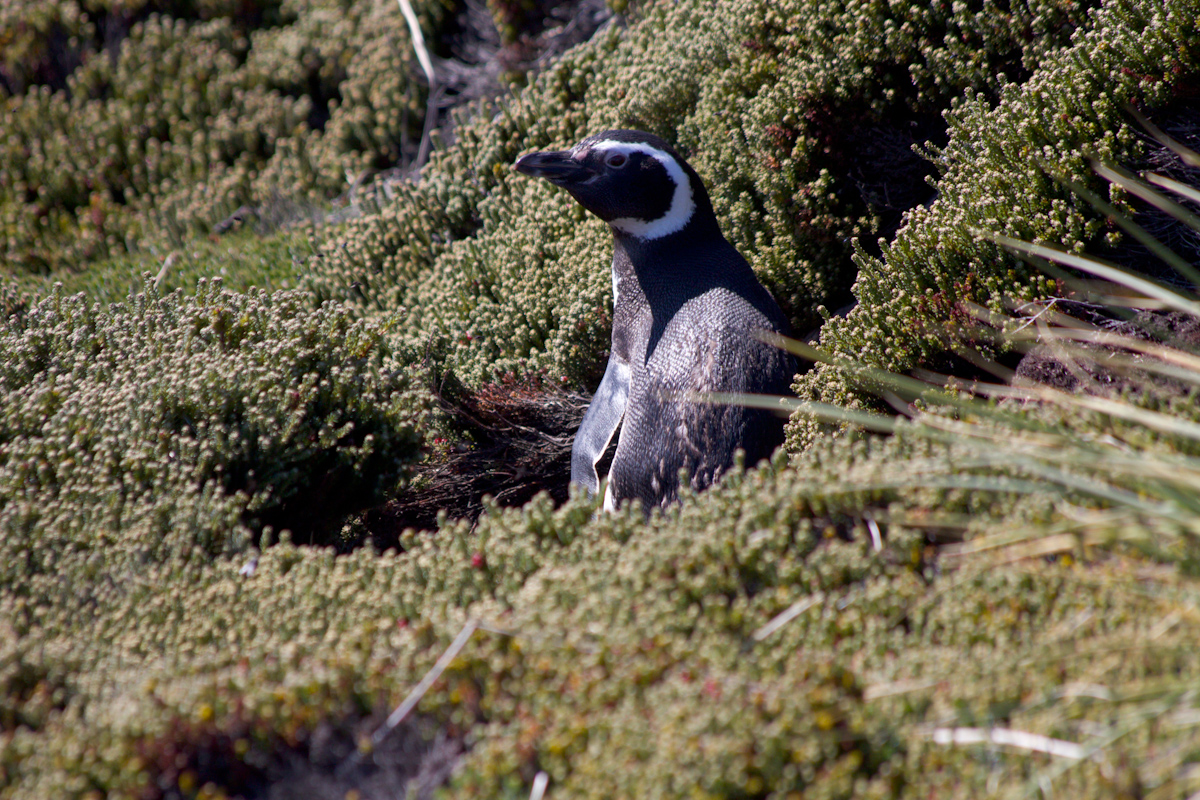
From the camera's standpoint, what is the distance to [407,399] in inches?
139

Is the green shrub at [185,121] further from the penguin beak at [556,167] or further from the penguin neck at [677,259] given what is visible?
the penguin neck at [677,259]

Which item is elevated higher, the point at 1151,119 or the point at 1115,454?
the point at 1151,119

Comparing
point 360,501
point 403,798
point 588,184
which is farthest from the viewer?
point 588,184

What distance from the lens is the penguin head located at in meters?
3.80

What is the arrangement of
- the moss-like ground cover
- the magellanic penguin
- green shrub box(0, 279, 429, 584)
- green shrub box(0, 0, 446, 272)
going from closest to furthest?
the moss-like ground cover → green shrub box(0, 279, 429, 584) → the magellanic penguin → green shrub box(0, 0, 446, 272)

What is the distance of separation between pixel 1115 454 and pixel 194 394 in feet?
9.10

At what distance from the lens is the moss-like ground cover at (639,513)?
5.74 feet

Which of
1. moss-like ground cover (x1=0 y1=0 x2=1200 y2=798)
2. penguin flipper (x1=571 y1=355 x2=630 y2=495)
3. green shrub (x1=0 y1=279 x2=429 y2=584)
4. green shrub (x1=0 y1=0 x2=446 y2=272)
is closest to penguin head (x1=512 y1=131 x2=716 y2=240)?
penguin flipper (x1=571 y1=355 x2=630 y2=495)

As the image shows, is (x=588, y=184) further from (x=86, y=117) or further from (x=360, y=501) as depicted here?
(x=86, y=117)

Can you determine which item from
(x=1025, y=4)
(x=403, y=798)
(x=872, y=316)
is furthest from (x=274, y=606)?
(x=1025, y=4)

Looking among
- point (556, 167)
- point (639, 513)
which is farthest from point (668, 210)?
point (639, 513)

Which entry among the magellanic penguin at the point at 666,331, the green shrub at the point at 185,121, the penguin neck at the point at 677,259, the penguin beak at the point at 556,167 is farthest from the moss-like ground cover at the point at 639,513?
the green shrub at the point at 185,121

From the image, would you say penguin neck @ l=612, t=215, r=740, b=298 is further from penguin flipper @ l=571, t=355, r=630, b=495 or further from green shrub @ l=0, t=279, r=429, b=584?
green shrub @ l=0, t=279, r=429, b=584

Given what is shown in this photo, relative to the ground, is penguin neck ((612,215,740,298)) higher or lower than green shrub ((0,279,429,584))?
higher
